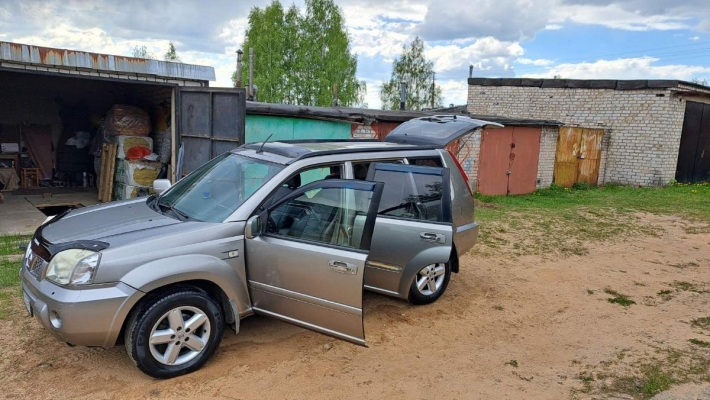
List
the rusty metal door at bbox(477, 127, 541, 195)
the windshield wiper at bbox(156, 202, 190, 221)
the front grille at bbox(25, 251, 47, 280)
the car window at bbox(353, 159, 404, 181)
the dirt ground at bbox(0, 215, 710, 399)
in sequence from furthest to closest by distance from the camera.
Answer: the rusty metal door at bbox(477, 127, 541, 195) < the car window at bbox(353, 159, 404, 181) < the windshield wiper at bbox(156, 202, 190, 221) < the dirt ground at bbox(0, 215, 710, 399) < the front grille at bbox(25, 251, 47, 280)

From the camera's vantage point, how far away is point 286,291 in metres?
3.67

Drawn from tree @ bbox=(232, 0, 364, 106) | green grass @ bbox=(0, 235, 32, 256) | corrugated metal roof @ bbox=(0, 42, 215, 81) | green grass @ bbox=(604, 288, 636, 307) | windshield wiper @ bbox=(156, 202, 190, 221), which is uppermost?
tree @ bbox=(232, 0, 364, 106)

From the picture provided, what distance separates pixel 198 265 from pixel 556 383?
2921 millimetres

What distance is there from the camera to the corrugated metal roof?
768cm

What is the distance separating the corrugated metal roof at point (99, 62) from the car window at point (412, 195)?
248 inches

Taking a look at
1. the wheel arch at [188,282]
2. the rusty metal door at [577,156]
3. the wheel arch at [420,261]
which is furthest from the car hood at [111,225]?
the rusty metal door at [577,156]

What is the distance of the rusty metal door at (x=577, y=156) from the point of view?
621 inches

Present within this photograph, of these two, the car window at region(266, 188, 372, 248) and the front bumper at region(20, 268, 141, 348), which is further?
the car window at region(266, 188, 372, 248)

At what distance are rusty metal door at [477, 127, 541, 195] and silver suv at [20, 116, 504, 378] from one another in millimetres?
→ 9511

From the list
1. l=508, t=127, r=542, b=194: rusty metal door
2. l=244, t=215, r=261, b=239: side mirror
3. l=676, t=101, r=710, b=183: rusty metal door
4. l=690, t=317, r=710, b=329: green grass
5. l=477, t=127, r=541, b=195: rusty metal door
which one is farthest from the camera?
l=676, t=101, r=710, b=183: rusty metal door

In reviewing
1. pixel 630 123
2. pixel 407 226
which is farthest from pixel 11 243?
pixel 630 123

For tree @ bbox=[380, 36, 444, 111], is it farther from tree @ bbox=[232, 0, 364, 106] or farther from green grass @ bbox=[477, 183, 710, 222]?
green grass @ bbox=[477, 183, 710, 222]

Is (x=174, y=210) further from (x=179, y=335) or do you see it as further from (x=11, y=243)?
(x=11, y=243)

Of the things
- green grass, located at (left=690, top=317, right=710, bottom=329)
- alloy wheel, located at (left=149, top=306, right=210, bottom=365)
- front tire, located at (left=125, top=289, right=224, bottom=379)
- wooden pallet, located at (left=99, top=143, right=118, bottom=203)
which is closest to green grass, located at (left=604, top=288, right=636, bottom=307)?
green grass, located at (left=690, top=317, right=710, bottom=329)
